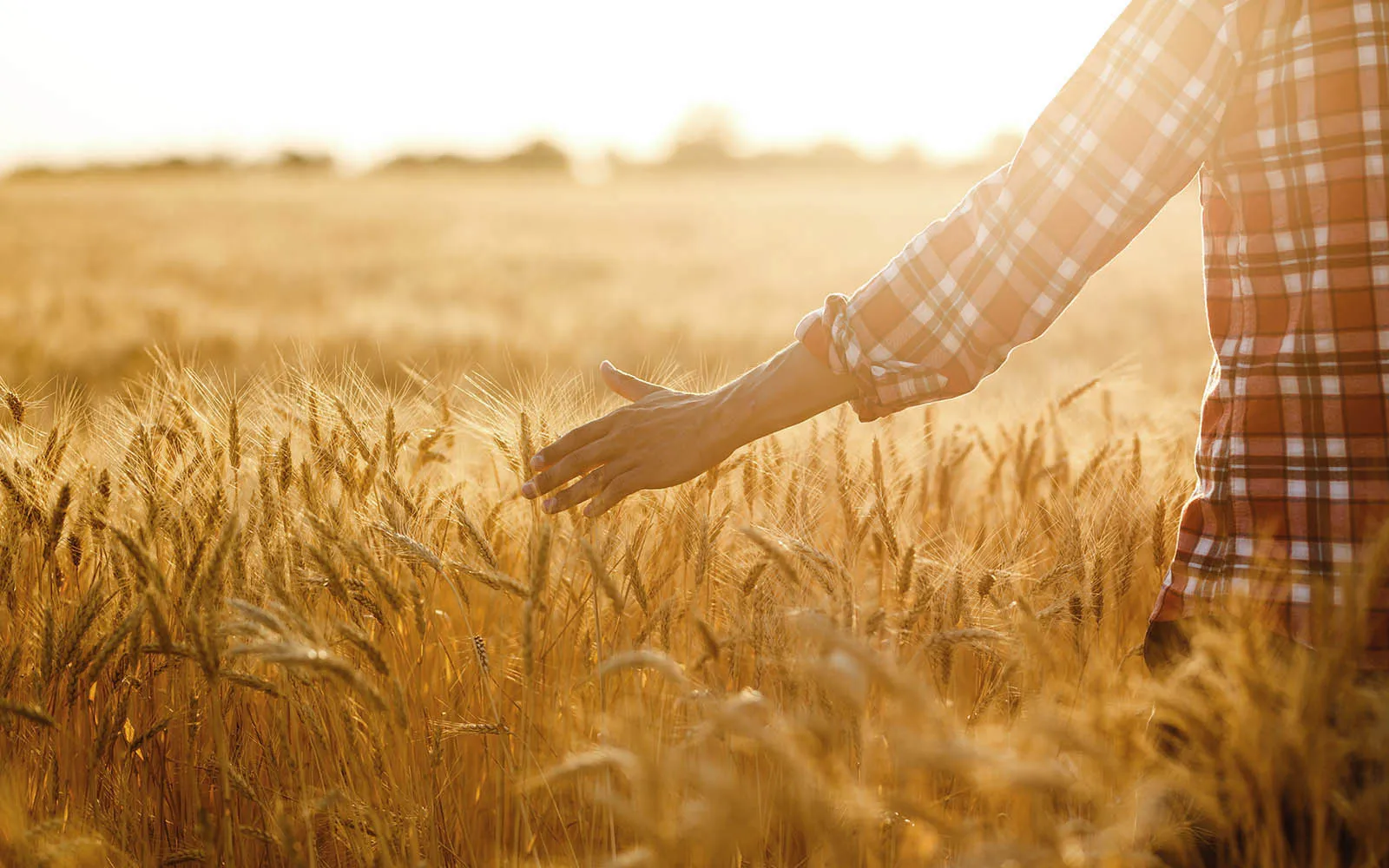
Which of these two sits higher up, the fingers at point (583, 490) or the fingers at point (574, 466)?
the fingers at point (574, 466)

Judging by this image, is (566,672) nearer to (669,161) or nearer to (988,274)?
(988,274)

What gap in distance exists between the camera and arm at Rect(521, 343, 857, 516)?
1.16 metres

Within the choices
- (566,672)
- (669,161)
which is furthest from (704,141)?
(566,672)

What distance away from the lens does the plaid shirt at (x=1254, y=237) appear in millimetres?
877

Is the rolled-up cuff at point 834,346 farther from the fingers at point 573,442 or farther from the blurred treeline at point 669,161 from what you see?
the blurred treeline at point 669,161

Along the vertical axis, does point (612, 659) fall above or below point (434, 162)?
below

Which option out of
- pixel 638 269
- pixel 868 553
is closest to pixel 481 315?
pixel 638 269

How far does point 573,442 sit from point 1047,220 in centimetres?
62

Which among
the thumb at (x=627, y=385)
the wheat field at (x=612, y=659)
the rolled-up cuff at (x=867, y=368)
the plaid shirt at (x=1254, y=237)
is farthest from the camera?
the thumb at (x=627, y=385)

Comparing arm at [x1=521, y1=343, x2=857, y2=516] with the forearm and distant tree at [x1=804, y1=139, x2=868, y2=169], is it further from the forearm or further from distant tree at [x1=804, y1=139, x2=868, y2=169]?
distant tree at [x1=804, y1=139, x2=868, y2=169]

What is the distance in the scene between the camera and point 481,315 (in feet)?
29.6

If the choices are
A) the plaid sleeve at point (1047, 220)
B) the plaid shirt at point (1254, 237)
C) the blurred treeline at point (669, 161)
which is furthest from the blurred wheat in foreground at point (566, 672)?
the blurred treeline at point (669, 161)

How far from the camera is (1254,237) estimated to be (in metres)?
0.92

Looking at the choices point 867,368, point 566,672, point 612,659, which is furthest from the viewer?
point 566,672
